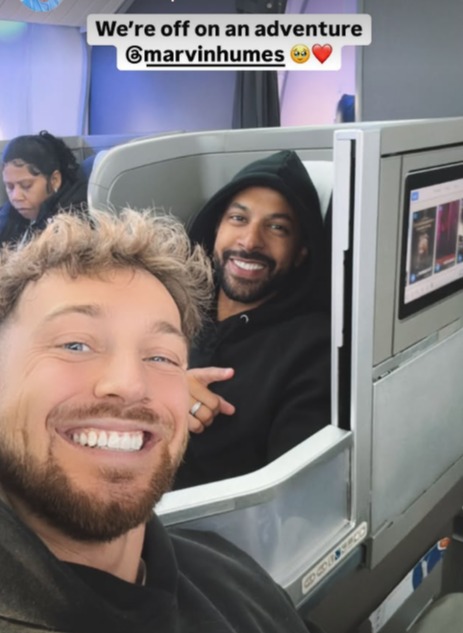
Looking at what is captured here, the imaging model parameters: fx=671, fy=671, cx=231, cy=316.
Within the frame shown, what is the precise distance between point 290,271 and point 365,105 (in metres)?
0.97

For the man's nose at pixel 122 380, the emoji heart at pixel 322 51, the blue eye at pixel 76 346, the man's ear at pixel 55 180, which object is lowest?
the man's nose at pixel 122 380

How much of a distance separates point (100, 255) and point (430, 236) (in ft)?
2.47

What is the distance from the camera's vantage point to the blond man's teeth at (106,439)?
2.05ft

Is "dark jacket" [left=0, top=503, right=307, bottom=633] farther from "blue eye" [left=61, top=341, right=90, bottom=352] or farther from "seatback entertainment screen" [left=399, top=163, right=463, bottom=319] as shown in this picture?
"seatback entertainment screen" [left=399, top=163, right=463, bottom=319]

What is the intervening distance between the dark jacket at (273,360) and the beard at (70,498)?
719 mm

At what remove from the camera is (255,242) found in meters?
1.54

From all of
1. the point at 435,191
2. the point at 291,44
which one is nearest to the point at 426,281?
the point at 435,191

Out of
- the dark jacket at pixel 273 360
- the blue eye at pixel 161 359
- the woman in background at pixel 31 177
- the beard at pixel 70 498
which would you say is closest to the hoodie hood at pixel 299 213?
the dark jacket at pixel 273 360

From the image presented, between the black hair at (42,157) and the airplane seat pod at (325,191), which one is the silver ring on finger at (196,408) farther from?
the black hair at (42,157)

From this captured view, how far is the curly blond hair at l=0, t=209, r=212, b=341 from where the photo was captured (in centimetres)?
73

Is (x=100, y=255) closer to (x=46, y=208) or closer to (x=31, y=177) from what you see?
(x=46, y=208)

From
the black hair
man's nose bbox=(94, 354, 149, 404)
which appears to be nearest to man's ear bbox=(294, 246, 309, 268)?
man's nose bbox=(94, 354, 149, 404)

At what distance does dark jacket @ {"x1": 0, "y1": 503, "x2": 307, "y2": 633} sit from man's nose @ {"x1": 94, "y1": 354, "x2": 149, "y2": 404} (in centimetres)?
14

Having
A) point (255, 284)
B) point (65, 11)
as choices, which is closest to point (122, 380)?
point (255, 284)
